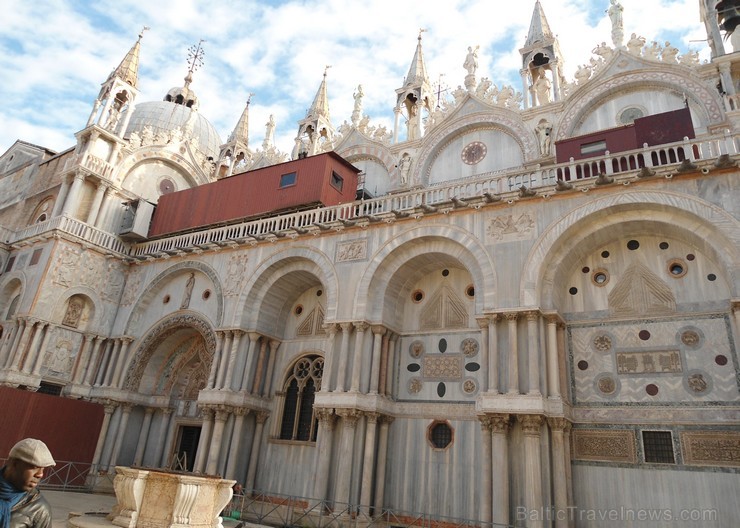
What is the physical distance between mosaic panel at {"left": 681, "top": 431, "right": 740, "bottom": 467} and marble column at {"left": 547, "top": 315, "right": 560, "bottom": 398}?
124 inches

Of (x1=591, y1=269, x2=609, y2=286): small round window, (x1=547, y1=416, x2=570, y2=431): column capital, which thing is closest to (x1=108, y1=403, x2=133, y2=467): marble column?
(x1=547, y1=416, x2=570, y2=431): column capital

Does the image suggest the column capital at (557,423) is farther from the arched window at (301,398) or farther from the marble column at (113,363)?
the marble column at (113,363)

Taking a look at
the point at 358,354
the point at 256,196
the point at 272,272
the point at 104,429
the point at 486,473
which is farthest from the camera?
the point at 256,196

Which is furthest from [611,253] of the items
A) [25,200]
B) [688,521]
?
[25,200]

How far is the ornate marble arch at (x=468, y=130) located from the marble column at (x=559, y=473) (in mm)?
11133

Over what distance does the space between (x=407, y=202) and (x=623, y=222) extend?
7052 millimetres

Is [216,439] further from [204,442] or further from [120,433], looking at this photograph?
[120,433]

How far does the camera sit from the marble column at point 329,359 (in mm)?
16812

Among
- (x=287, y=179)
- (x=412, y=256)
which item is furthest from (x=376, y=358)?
(x=287, y=179)

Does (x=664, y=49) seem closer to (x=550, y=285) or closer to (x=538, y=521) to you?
(x=550, y=285)

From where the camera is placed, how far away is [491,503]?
523 inches

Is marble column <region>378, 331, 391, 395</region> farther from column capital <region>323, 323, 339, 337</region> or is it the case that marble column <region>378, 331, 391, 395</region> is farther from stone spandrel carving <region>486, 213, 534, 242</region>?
stone spandrel carving <region>486, 213, 534, 242</region>

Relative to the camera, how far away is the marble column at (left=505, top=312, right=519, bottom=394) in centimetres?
1381

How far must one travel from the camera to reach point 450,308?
17.5m
